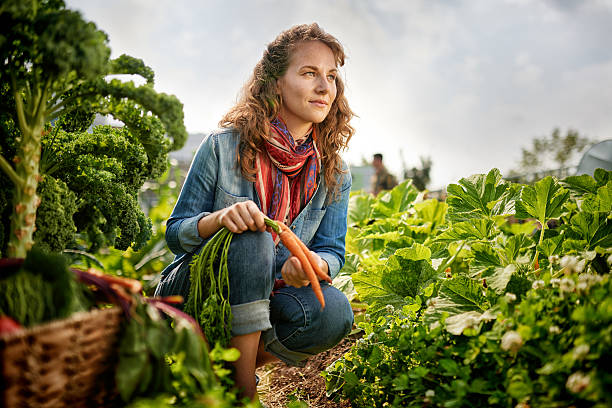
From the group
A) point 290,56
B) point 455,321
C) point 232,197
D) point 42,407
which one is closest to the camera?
point 42,407

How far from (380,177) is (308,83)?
664 centimetres

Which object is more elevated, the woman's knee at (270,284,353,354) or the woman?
the woman

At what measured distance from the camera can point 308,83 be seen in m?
1.78

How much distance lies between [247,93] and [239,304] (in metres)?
0.99

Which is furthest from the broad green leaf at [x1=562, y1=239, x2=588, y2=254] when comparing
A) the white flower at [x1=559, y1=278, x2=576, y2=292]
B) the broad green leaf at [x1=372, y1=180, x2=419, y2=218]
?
the broad green leaf at [x1=372, y1=180, x2=419, y2=218]

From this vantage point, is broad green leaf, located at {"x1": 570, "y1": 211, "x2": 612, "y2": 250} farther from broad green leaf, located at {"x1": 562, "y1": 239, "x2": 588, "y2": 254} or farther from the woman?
the woman

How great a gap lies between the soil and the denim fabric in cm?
27

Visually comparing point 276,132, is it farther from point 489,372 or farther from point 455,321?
point 489,372

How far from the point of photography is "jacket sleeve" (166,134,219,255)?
1.57m

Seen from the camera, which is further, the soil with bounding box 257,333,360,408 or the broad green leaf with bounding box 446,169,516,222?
the broad green leaf with bounding box 446,169,516,222

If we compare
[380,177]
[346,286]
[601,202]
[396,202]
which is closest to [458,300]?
[601,202]

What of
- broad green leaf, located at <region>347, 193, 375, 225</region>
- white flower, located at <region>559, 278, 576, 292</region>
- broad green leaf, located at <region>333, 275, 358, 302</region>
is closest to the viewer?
white flower, located at <region>559, 278, 576, 292</region>

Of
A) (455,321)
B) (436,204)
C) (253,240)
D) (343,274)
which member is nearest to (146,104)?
(253,240)

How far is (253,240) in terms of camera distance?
142 cm
